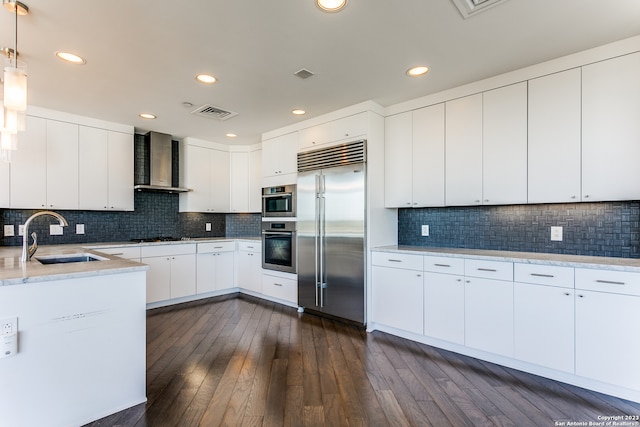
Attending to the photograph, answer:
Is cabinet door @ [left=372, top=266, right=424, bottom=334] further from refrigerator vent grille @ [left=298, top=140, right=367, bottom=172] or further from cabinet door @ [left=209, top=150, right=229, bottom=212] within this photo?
cabinet door @ [left=209, top=150, right=229, bottom=212]

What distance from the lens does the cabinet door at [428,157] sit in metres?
3.18

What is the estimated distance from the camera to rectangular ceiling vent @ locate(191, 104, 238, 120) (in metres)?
3.54

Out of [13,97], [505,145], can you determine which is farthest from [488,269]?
[13,97]

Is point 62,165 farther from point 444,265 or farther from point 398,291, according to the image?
point 444,265

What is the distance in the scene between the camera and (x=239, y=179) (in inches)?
210

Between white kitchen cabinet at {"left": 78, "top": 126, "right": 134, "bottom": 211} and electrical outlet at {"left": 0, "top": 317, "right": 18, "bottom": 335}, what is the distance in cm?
265

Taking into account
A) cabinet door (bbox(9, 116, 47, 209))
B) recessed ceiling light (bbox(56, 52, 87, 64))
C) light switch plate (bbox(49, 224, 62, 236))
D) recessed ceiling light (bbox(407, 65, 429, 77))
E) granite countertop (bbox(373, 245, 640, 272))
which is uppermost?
recessed ceiling light (bbox(407, 65, 429, 77))

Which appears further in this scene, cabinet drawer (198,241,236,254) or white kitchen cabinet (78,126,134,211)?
cabinet drawer (198,241,236,254)

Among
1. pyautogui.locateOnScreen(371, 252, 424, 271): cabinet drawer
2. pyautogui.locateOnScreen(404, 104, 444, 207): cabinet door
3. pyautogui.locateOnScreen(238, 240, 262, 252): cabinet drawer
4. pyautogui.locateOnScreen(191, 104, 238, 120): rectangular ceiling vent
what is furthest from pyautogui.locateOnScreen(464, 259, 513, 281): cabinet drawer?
pyautogui.locateOnScreen(191, 104, 238, 120): rectangular ceiling vent

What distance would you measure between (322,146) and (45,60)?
8.45 ft

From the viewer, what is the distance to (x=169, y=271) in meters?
4.26

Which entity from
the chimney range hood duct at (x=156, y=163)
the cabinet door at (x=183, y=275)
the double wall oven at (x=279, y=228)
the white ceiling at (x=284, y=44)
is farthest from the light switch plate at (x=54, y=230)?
the double wall oven at (x=279, y=228)

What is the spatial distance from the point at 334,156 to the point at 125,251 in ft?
9.20

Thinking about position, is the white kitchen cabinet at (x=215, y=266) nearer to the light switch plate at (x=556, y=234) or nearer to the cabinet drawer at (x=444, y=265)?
the cabinet drawer at (x=444, y=265)
